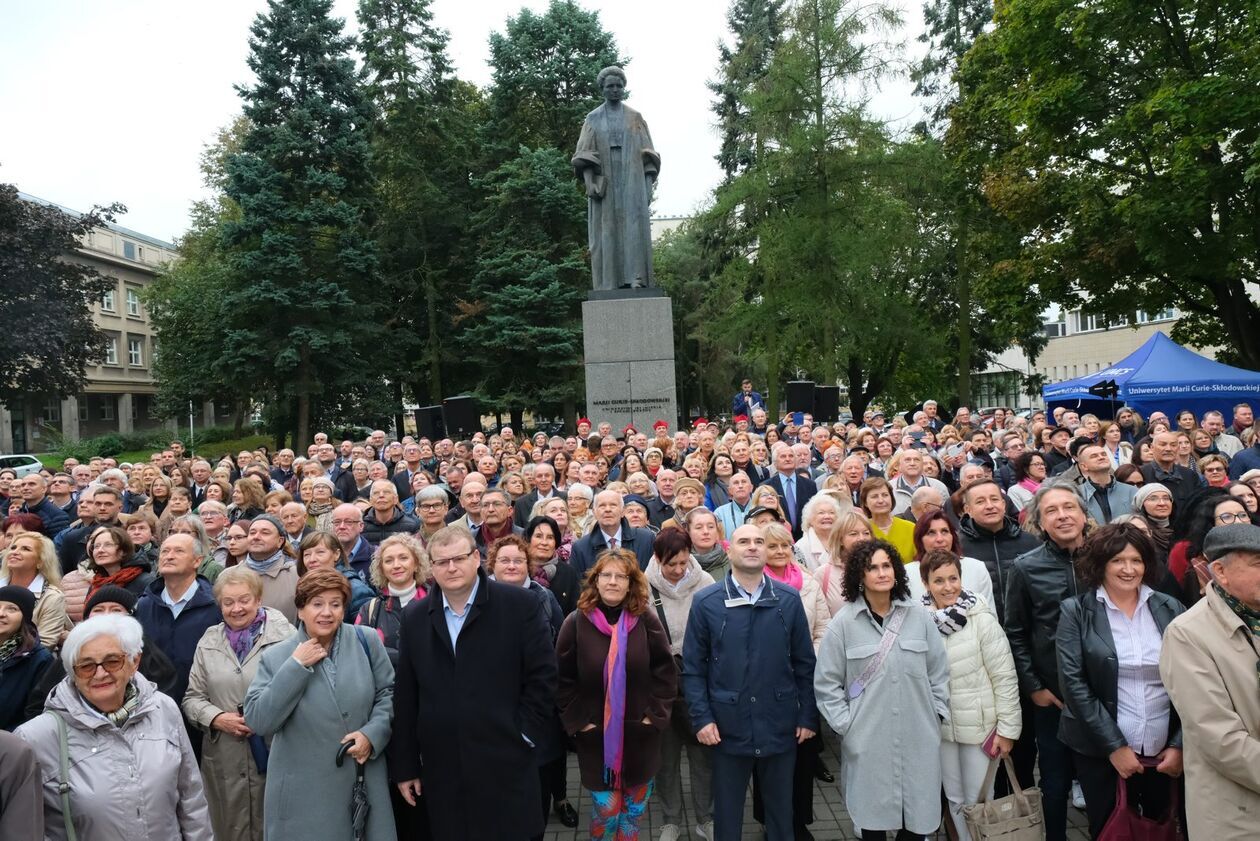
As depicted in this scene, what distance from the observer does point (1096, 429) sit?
10.3m

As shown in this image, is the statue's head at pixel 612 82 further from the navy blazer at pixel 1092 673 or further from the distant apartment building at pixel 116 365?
the distant apartment building at pixel 116 365

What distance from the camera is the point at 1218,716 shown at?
312 centimetres

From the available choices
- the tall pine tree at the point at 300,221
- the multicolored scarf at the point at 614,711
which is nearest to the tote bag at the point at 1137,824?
the multicolored scarf at the point at 614,711

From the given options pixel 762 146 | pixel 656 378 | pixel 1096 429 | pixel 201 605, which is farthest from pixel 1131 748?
pixel 762 146

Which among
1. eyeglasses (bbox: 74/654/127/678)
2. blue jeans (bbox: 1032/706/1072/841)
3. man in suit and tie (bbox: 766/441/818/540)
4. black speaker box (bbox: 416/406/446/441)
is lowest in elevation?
blue jeans (bbox: 1032/706/1072/841)

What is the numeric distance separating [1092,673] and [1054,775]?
0.75m

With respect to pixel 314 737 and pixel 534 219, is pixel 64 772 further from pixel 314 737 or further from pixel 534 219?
pixel 534 219

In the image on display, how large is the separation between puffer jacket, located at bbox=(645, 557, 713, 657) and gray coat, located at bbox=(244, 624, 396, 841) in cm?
176

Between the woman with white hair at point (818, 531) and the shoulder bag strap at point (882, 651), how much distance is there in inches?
55.3

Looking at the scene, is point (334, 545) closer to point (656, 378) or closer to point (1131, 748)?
point (1131, 748)

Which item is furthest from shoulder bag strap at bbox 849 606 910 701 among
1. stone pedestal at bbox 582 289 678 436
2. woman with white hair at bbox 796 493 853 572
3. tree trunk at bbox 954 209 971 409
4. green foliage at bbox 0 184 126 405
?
green foliage at bbox 0 184 126 405

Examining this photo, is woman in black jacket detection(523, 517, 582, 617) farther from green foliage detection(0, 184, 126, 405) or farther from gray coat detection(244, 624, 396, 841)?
green foliage detection(0, 184, 126, 405)

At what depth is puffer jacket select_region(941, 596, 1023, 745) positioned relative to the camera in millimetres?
4148

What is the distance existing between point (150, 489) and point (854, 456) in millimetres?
6816
